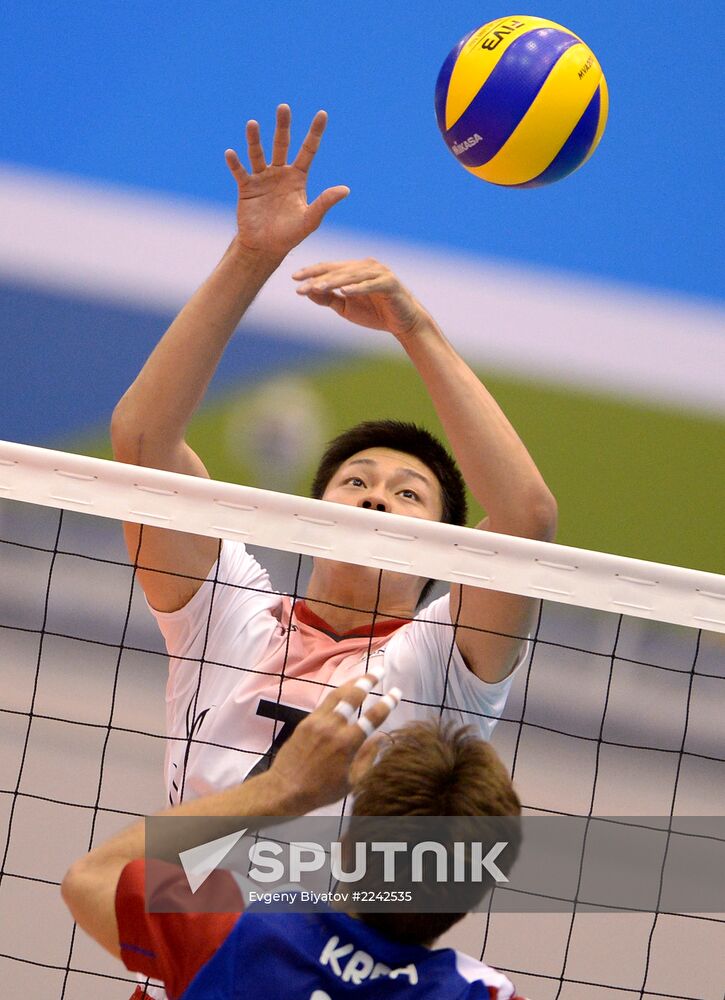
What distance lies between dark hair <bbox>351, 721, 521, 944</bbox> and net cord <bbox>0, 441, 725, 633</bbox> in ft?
1.98

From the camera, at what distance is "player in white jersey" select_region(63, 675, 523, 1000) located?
1.40 meters

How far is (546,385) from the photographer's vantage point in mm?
7188

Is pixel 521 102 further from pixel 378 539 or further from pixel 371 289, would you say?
pixel 378 539

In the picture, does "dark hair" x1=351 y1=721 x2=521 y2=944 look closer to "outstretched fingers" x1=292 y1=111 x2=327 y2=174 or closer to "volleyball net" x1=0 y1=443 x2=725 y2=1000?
"volleyball net" x1=0 y1=443 x2=725 y2=1000

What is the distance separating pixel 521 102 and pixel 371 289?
1.14 metres

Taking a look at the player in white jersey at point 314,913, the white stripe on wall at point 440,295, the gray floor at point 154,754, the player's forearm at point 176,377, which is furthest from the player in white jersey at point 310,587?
the white stripe on wall at point 440,295

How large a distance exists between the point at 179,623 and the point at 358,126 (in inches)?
212

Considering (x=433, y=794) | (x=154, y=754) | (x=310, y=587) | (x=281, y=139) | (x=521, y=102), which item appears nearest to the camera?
(x=433, y=794)

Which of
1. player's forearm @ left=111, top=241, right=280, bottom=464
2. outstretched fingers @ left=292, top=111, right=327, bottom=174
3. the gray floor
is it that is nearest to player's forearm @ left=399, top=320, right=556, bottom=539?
player's forearm @ left=111, top=241, right=280, bottom=464

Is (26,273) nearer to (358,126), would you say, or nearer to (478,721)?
(358,126)

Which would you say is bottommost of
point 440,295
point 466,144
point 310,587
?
point 310,587

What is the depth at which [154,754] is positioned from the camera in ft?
18.3

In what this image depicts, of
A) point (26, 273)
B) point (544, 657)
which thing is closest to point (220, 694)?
point (544, 657)

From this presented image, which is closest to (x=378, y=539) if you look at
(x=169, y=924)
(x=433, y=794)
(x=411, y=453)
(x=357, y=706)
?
(x=411, y=453)
